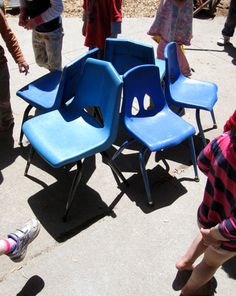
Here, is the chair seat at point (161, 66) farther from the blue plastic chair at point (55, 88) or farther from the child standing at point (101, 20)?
the blue plastic chair at point (55, 88)

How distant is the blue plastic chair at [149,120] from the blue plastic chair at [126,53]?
328 millimetres

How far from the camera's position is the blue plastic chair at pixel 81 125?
290 cm

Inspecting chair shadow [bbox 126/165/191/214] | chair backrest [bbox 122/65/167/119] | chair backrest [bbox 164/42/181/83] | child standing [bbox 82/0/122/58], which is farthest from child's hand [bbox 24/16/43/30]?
chair shadow [bbox 126/165/191/214]

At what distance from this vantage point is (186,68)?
16.5ft

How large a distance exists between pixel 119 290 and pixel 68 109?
5.26ft

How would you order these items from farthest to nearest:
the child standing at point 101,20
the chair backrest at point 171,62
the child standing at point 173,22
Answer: the child standing at point 173,22 → the child standing at point 101,20 → the chair backrest at point 171,62

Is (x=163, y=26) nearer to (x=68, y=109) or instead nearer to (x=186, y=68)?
(x=186, y=68)

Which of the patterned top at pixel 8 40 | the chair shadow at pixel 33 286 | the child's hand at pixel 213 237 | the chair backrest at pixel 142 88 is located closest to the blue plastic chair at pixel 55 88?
the patterned top at pixel 8 40

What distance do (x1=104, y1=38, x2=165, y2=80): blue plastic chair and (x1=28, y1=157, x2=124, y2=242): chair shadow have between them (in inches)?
48.9

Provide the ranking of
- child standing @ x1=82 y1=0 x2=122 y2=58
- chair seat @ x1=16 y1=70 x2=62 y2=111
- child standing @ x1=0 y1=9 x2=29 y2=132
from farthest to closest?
1. child standing @ x1=82 y1=0 x2=122 y2=58
2. chair seat @ x1=16 y1=70 x2=62 y2=111
3. child standing @ x1=0 y1=9 x2=29 y2=132

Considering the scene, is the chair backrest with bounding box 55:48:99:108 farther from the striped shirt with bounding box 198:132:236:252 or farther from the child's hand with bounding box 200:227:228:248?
the child's hand with bounding box 200:227:228:248

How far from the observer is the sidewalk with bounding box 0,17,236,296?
Answer: 8.57ft

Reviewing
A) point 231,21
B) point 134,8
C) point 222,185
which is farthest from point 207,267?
point 134,8

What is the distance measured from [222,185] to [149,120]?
64.7 inches
